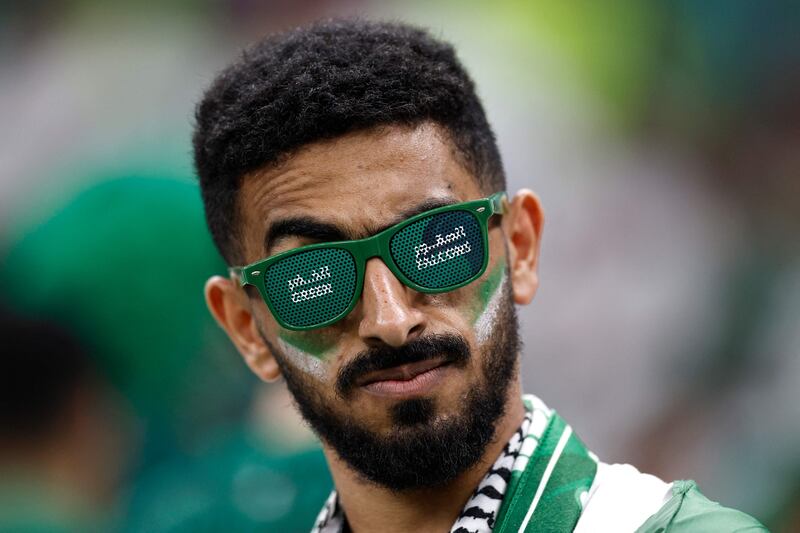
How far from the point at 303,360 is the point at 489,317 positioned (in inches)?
21.1

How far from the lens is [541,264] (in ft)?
17.5

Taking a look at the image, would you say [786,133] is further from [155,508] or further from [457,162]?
[155,508]

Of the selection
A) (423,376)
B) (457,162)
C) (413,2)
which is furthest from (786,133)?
(423,376)

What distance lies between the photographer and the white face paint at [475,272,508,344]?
2.57 metres

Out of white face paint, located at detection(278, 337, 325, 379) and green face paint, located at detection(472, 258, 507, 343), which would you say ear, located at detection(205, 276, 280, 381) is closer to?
white face paint, located at detection(278, 337, 325, 379)

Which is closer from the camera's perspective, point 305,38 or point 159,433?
point 305,38

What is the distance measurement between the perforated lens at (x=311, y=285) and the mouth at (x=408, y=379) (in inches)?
8.4

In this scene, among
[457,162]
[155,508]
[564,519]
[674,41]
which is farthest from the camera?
[674,41]

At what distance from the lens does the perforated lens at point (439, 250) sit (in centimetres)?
247

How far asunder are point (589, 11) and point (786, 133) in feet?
4.37

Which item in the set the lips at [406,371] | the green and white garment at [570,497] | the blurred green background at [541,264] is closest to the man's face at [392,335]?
the lips at [406,371]

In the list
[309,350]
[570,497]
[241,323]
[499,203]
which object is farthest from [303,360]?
[570,497]

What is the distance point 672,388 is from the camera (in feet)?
17.3

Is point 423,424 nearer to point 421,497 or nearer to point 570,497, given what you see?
point 421,497
